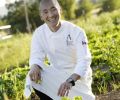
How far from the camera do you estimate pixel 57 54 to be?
4172mm

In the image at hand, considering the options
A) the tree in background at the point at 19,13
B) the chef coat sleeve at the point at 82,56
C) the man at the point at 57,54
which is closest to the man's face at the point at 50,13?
the man at the point at 57,54

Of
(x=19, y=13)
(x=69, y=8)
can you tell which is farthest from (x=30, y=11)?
(x=69, y=8)

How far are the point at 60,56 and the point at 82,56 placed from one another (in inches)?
15.5

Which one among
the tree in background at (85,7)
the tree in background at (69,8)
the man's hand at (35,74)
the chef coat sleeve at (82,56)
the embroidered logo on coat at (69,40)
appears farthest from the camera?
the tree in background at (85,7)

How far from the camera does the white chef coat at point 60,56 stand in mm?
3984

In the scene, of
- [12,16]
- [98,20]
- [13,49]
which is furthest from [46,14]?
[12,16]

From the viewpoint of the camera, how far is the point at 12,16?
90.4 feet

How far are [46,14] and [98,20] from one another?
1375 cm

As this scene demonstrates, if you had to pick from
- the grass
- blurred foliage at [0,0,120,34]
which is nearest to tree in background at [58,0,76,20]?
blurred foliage at [0,0,120,34]

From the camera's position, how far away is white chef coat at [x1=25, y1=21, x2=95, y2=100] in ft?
13.1

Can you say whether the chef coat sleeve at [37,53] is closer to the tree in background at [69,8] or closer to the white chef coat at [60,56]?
the white chef coat at [60,56]

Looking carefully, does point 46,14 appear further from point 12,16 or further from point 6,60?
point 12,16

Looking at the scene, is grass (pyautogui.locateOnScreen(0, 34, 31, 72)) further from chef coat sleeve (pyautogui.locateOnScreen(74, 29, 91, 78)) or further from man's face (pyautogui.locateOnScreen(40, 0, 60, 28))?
chef coat sleeve (pyautogui.locateOnScreen(74, 29, 91, 78))

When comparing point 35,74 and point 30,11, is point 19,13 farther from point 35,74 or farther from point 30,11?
point 35,74
